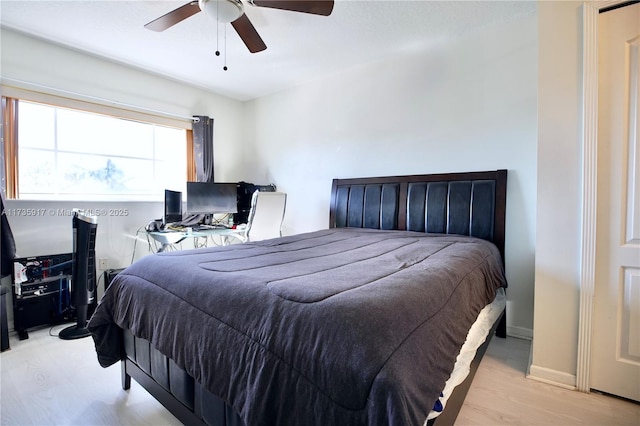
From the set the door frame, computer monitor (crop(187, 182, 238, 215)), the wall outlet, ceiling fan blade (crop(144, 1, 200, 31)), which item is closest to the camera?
the door frame

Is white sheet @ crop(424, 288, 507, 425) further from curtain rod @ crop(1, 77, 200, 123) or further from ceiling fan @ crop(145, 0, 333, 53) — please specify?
curtain rod @ crop(1, 77, 200, 123)

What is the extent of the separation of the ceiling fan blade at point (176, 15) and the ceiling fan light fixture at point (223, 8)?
88mm

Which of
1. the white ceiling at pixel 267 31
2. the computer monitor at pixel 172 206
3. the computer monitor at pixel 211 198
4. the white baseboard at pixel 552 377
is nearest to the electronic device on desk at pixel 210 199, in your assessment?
the computer monitor at pixel 211 198

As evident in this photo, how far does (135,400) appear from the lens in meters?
1.64

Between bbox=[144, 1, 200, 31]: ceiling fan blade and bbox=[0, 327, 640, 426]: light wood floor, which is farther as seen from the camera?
bbox=[144, 1, 200, 31]: ceiling fan blade

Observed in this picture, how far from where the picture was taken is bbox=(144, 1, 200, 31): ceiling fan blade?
6.33 ft

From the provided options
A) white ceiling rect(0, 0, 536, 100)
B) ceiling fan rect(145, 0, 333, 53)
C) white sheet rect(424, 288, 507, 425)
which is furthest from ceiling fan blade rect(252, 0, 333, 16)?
white sheet rect(424, 288, 507, 425)

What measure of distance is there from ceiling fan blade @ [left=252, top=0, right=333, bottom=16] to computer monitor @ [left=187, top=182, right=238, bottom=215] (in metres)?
2.32

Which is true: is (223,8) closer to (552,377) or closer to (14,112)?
(14,112)

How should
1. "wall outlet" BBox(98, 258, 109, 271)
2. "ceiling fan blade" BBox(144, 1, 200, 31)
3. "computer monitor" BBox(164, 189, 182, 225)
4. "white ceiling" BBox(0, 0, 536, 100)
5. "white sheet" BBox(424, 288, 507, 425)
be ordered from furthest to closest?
1. "computer monitor" BBox(164, 189, 182, 225)
2. "wall outlet" BBox(98, 258, 109, 271)
3. "white ceiling" BBox(0, 0, 536, 100)
4. "ceiling fan blade" BBox(144, 1, 200, 31)
5. "white sheet" BBox(424, 288, 507, 425)

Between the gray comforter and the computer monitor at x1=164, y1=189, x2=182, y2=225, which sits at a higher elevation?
the computer monitor at x1=164, y1=189, x2=182, y2=225

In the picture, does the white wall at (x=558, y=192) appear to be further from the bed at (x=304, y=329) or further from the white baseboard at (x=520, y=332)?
the white baseboard at (x=520, y=332)

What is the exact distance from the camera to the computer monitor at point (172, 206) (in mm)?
3355

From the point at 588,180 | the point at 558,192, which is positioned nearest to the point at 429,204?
the point at 558,192
